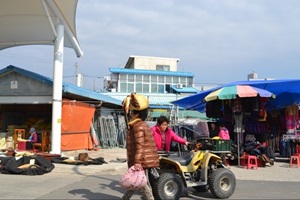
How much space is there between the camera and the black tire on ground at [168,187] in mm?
6996

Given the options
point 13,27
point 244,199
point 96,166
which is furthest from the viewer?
point 13,27

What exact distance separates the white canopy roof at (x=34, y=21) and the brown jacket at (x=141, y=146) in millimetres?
10142

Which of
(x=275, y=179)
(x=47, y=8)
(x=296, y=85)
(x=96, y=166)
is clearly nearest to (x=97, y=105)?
(x=47, y=8)

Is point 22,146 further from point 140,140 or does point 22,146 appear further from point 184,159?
point 140,140

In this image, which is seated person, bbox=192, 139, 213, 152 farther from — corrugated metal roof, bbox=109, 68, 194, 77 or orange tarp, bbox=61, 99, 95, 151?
corrugated metal roof, bbox=109, 68, 194, 77

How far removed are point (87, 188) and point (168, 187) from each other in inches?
99.0

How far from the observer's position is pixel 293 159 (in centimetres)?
1345

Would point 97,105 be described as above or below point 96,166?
above

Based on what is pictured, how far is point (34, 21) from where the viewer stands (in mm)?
17828

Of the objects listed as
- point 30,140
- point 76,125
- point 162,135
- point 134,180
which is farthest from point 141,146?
point 30,140

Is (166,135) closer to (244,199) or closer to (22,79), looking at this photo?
(244,199)

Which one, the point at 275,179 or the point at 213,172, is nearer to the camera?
the point at 213,172

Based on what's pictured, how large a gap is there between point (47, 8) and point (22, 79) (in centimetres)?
344

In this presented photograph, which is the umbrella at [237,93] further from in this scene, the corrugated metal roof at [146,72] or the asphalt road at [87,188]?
the corrugated metal roof at [146,72]
